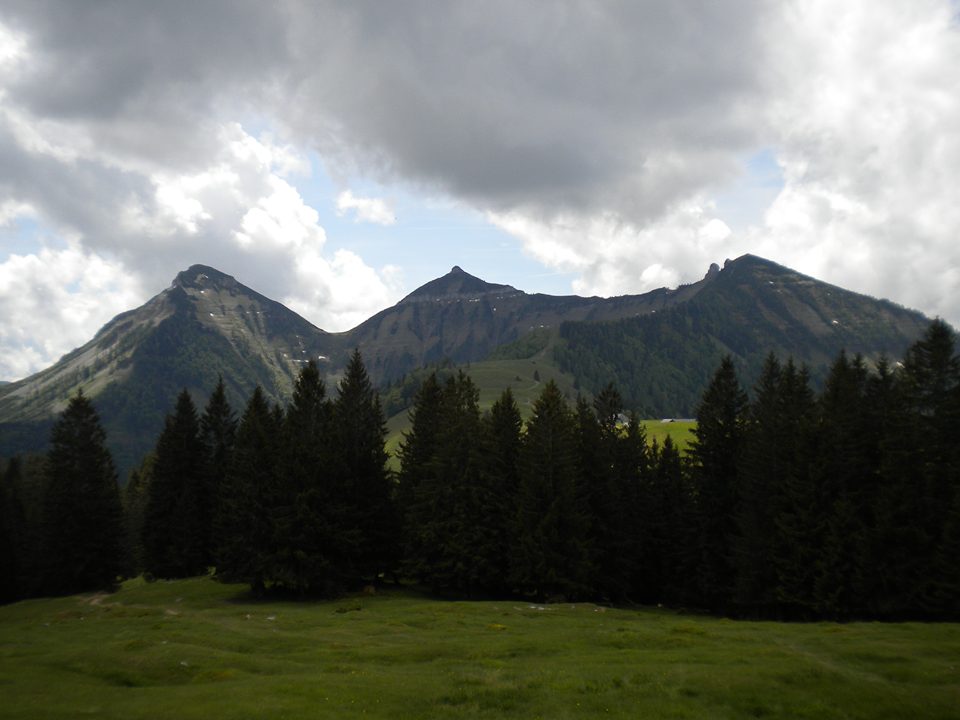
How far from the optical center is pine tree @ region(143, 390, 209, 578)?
70.4m

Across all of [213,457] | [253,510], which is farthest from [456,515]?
[213,457]

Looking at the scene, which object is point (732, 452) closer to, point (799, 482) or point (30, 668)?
point (799, 482)

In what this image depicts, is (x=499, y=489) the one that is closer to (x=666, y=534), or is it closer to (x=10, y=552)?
(x=666, y=534)

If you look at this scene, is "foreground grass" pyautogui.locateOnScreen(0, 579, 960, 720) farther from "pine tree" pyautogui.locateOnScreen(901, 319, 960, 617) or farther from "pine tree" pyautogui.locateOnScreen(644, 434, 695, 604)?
"pine tree" pyautogui.locateOnScreen(644, 434, 695, 604)

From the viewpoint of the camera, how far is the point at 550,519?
5359 cm

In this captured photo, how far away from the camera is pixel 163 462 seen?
240 ft

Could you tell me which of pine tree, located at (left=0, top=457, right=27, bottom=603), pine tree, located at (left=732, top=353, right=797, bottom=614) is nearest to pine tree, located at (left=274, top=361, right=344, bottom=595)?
pine tree, located at (left=732, top=353, right=797, bottom=614)

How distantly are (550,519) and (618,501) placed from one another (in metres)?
10.3

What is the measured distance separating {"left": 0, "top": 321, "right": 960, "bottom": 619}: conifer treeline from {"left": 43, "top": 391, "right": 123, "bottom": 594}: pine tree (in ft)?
8.11

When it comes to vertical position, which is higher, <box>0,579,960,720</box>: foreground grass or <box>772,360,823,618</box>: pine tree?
<box>772,360,823,618</box>: pine tree

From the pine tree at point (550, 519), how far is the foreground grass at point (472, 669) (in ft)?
41.3

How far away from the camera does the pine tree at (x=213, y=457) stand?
7162cm

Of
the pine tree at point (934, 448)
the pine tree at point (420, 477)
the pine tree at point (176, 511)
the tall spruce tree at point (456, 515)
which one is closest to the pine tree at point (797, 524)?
the pine tree at point (934, 448)

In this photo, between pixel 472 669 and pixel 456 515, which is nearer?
pixel 472 669
